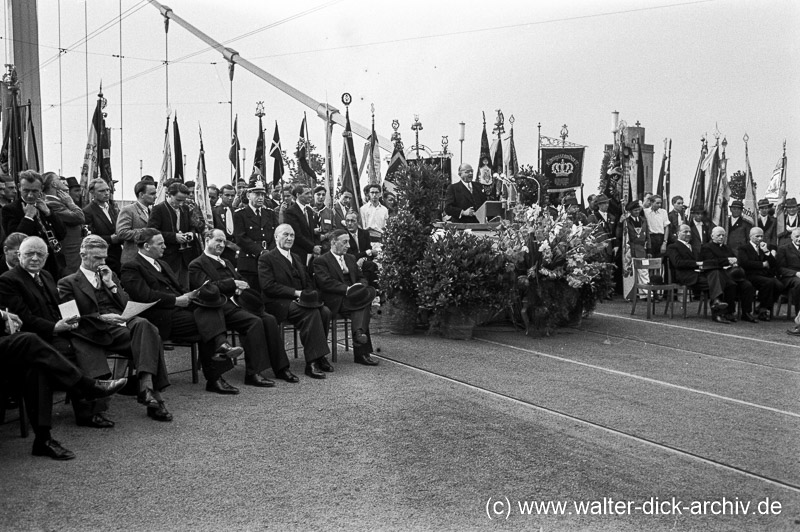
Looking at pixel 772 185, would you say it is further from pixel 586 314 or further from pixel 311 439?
pixel 311 439

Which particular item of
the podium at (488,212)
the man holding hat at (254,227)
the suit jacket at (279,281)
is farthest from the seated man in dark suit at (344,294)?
the podium at (488,212)

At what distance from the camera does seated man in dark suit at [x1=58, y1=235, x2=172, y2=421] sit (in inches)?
233

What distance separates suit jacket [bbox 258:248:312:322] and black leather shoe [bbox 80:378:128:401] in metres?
2.27

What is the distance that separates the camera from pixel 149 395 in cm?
596

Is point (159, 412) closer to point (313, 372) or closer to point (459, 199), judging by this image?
point (313, 372)

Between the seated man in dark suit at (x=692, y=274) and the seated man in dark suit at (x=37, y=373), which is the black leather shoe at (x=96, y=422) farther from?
the seated man in dark suit at (x=692, y=274)

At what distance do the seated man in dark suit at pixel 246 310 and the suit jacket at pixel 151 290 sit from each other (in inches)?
15.1

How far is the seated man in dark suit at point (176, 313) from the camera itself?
6.71 meters

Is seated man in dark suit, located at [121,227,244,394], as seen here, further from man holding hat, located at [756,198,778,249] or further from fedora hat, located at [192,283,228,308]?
man holding hat, located at [756,198,778,249]

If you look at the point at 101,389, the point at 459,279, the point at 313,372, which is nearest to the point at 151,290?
the point at 101,389

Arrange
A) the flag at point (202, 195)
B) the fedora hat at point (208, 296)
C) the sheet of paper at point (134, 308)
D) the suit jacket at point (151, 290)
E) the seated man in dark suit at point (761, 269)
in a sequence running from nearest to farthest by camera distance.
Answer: the sheet of paper at point (134, 308)
the suit jacket at point (151, 290)
the fedora hat at point (208, 296)
the flag at point (202, 195)
the seated man in dark suit at point (761, 269)

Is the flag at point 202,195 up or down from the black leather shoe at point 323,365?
up

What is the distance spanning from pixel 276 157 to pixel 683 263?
30.7ft

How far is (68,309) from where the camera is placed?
224 inches
